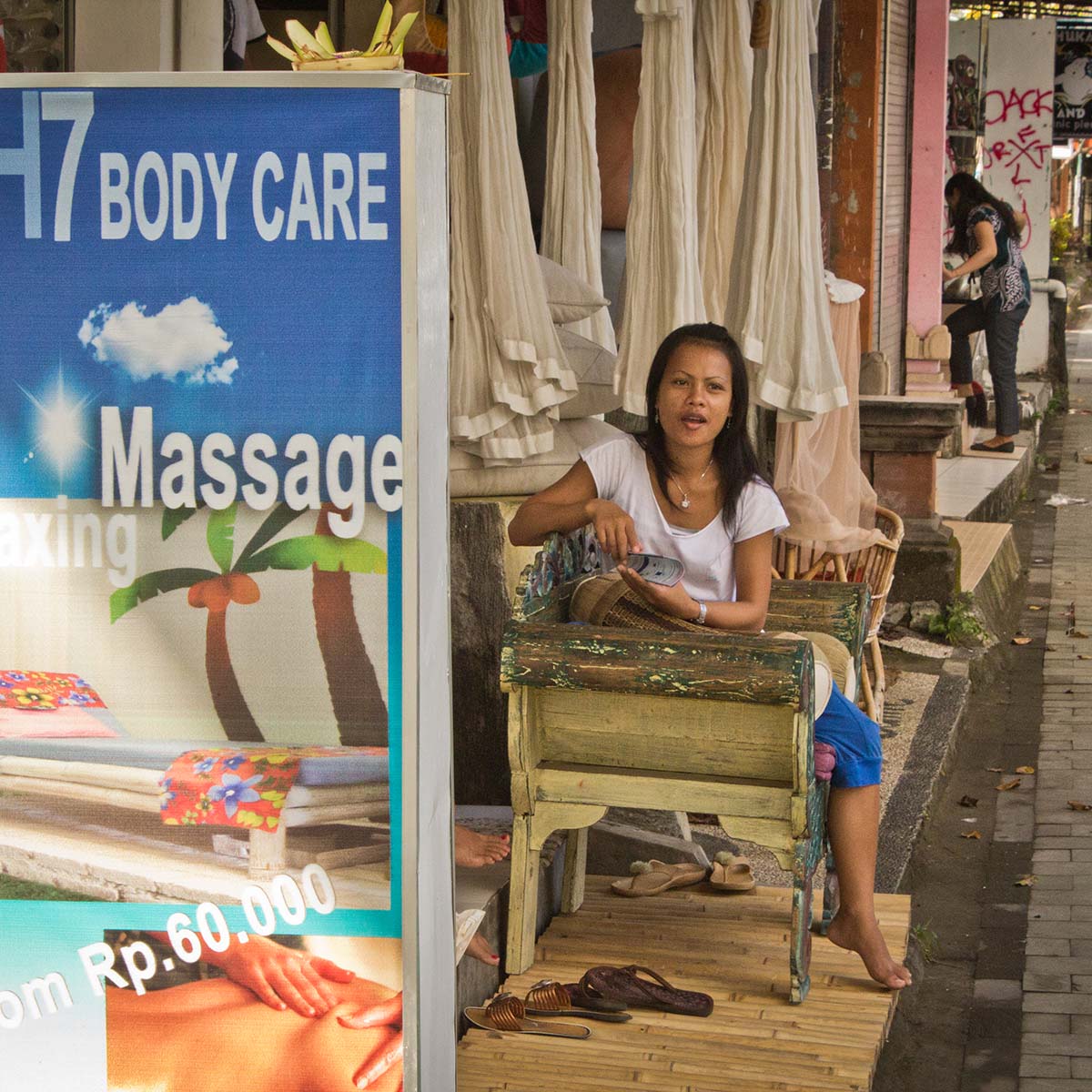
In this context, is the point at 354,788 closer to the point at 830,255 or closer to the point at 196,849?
the point at 196,849

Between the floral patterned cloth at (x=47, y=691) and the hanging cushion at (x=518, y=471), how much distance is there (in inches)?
81.4

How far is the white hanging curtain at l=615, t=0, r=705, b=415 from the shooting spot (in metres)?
4.48

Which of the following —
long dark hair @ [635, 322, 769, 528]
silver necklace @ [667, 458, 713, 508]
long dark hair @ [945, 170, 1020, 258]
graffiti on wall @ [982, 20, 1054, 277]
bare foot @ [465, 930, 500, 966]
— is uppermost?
graffiti on wall @ [982, 20, 1054, 277]

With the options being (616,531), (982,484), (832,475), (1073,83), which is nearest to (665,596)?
(616,531)

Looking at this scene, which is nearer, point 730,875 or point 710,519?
point 710,519

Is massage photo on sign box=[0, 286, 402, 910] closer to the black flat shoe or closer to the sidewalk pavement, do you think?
the sidewalk pavement

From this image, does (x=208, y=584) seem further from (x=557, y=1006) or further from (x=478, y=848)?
(x=478, y=848)

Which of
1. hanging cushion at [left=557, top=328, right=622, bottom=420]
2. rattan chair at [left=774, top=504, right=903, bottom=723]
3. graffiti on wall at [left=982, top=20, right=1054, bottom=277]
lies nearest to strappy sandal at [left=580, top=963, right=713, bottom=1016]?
hanging cushion at [left=557, top=328, right=622, bottom=420]

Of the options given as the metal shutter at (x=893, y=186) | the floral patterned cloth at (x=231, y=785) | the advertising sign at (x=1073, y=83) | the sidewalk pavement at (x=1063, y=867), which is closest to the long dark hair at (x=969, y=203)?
the metal shutter at (x=893, y=186)

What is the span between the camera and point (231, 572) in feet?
7.14

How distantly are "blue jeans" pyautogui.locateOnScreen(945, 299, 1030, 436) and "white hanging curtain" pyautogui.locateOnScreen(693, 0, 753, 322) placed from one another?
290 inches

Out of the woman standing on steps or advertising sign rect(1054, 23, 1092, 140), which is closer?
the woman standing on steps

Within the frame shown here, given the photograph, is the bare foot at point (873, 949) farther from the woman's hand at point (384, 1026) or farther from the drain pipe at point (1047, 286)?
the drain pipe at point (1047, 286)

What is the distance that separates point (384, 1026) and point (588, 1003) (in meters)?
1.30
